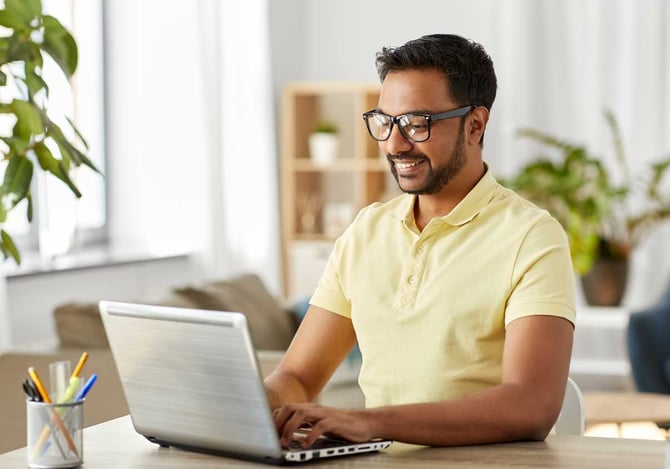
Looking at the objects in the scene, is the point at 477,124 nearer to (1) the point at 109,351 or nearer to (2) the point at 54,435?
(2) the point at 54,435

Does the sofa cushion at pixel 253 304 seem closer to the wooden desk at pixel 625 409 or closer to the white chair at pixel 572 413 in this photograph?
the wooden desk at pixel 625 409

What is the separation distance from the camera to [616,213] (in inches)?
253

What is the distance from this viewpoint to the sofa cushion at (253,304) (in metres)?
4.22

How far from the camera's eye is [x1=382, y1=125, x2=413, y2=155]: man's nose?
6.10ft

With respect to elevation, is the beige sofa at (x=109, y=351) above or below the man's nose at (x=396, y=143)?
below

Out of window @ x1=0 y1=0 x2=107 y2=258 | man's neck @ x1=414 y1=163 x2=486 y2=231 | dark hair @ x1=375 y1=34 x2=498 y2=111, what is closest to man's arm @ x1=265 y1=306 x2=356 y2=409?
man's neck @ x1=414 y1=163 x2=486 y2=231

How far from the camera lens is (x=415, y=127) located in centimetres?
187

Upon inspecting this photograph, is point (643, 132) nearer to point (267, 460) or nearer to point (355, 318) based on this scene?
point (355, 318)

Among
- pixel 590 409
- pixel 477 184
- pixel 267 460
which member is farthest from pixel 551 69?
pixel 267 460

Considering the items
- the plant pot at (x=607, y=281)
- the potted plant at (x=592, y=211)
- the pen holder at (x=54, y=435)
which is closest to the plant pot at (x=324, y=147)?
the potted plant at (x=592, y=211)

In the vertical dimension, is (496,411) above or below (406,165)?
below

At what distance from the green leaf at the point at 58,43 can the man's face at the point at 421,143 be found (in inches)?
23.9

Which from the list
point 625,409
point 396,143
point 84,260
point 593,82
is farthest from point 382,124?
point 593,82

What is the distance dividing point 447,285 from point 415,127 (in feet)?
0.81
